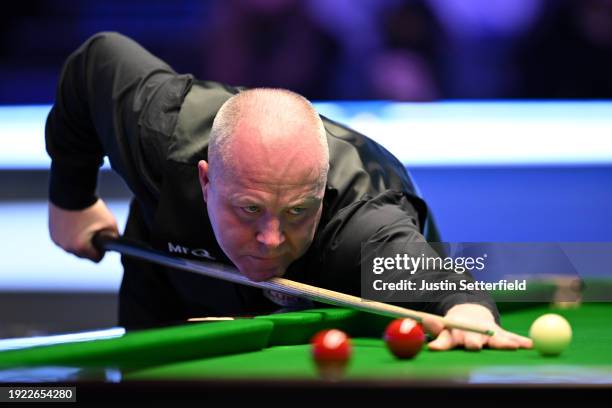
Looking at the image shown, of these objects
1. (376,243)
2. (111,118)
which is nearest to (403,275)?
(376,243)

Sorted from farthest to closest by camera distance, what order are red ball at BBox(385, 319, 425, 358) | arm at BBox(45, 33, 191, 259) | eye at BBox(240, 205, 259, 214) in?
arm at BBox(45, 33, 191, 259)
eye at BBox(240, 205, 259, 214)
red ball at BBox(385, 319, 425, 358)

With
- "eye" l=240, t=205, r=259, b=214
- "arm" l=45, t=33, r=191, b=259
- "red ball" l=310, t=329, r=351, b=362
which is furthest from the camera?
"arm" l=45, t=33, r=191, b=259

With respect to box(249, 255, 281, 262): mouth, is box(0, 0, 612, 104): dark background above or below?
above

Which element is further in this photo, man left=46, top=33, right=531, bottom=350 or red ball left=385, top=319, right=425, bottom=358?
man left=46, top=33, right=531, bottom=350

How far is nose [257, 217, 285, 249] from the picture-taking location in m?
2.63

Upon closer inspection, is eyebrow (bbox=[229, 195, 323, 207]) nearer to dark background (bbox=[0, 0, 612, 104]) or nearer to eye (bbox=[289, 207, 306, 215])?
eye (bbox=[289, 207, 306, 215])

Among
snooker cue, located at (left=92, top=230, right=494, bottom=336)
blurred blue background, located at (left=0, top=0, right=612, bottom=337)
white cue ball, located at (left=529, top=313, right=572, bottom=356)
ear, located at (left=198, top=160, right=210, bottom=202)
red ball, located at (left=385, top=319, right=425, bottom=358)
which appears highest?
blurred blue background, located at (left=0, top=0, right=612, bottom=337)

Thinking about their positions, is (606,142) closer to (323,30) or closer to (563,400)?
(323,30)

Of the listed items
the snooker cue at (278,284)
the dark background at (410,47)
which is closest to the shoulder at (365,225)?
the snooker cue at (278,284)

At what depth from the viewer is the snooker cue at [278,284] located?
2.51m

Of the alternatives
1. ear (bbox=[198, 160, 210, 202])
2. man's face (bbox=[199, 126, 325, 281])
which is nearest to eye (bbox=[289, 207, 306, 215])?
man's face (bbox=[199, 126, 325, 281])

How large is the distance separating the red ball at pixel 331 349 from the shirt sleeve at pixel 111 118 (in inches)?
51.0

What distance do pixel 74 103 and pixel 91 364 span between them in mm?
1910

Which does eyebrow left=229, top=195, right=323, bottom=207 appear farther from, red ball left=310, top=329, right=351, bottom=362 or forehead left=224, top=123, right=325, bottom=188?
red ball left=310, top=329, right=351, bottom=362
